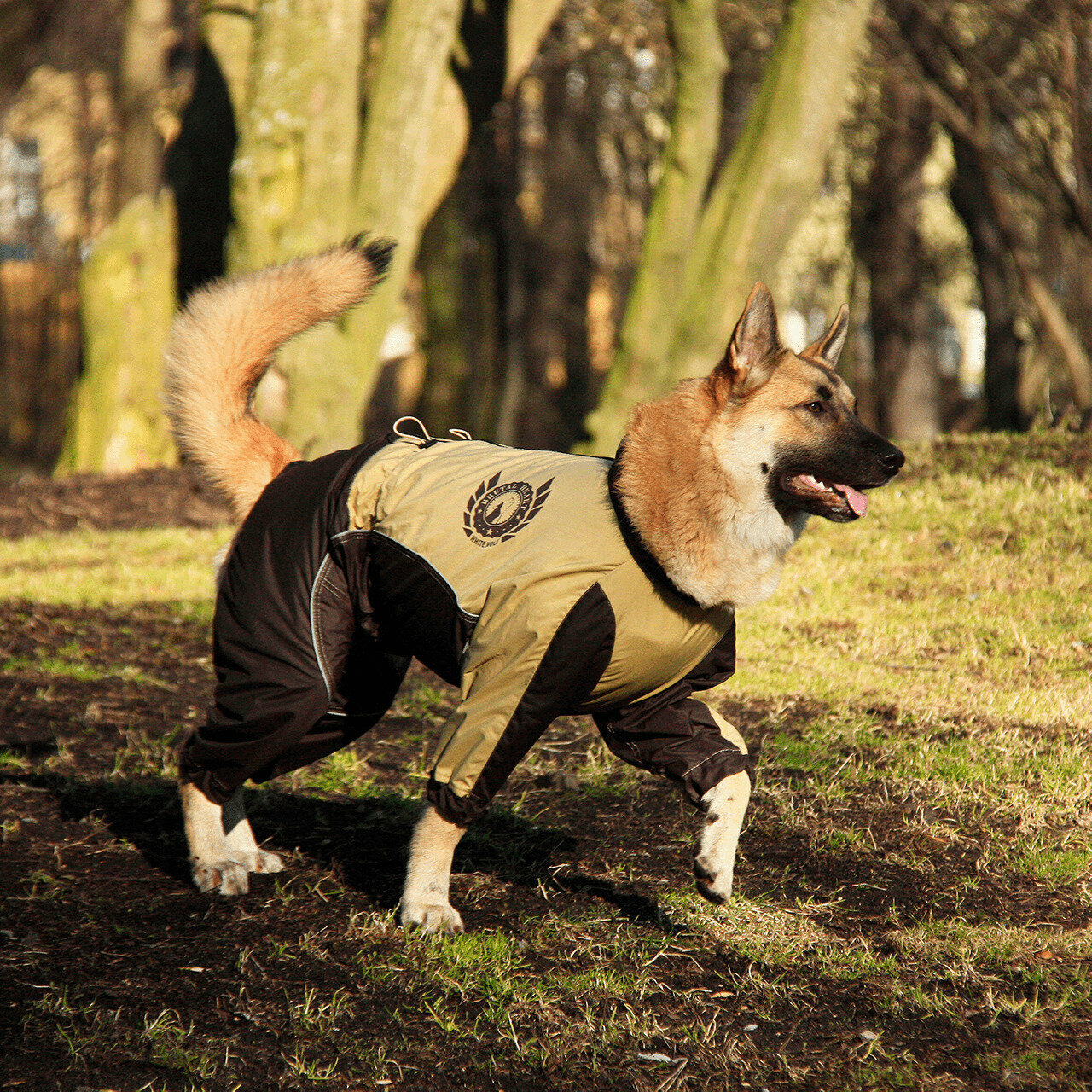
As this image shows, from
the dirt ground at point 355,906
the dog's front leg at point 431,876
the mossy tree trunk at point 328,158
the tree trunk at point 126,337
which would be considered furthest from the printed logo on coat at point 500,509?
the tree trunk at point 126,337

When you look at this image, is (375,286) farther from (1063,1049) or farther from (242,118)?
(242,118)

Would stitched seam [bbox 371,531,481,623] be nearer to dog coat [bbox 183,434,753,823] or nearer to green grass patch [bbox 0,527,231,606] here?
dog coat [bbox 183,434,753,823]

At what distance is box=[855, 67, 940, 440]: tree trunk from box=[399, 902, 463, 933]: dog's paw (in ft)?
41.0

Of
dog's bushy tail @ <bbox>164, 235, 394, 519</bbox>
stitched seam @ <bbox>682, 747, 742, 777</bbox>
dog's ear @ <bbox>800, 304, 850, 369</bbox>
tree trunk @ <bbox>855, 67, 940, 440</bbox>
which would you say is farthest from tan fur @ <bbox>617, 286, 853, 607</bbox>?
tree trunk @ <bbox>855, 67, 940, 440</bbox>

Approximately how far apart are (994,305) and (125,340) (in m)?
9.78

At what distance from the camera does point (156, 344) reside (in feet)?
41.0

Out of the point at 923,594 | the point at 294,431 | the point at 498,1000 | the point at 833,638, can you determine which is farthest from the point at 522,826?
Result: the point at 294,431

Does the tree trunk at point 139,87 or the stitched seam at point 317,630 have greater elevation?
the tree trunk at point 139,87

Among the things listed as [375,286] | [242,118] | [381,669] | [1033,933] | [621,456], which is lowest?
[1033,933]

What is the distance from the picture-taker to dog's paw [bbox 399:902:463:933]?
369 centimetres

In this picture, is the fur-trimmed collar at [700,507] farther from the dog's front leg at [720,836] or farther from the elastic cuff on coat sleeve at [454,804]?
the elastic cuff on coat sleeve at [454,804]

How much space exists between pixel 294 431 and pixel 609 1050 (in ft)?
25.2

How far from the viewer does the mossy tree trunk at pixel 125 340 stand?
1227 cm

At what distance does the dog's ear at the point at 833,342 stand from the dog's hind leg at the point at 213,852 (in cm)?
245
